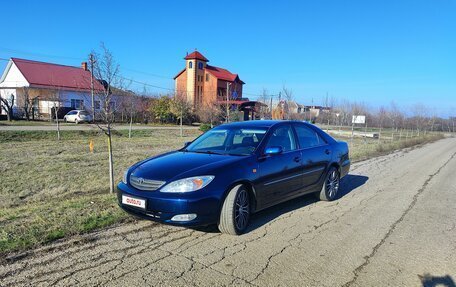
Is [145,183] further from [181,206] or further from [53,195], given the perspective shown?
[53,195]

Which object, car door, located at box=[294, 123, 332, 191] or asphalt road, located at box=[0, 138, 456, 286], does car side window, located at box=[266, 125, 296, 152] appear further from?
asphalt road, located at box=[0, 138, 456, 286]

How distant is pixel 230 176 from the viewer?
429 centimetres

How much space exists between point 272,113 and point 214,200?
1308 inches

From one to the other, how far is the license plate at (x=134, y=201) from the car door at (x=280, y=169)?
1.58 metres

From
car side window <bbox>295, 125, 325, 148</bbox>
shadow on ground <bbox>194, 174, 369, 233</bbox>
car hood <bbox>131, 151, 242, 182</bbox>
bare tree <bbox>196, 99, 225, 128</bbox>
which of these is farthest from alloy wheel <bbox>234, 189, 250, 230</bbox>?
bare tree <bbox>196, 99, 225, 128</bbox>

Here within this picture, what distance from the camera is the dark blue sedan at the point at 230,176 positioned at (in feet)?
13.2

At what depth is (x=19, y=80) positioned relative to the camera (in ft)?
131

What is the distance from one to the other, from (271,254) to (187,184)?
4.17ft

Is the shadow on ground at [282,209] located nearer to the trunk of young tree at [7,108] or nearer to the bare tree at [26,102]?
the trunk of young tree at [7,108]

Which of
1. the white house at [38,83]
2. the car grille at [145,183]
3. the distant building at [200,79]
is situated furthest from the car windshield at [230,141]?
the distant building at [200,79]

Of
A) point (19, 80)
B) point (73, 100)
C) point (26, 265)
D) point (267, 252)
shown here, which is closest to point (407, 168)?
point (267, 252)

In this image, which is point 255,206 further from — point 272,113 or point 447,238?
point 272,113

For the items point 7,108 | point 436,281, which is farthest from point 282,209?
point 7,108

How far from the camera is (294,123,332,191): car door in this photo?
574 centimetres
